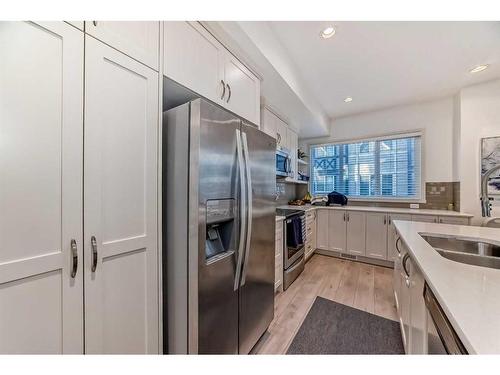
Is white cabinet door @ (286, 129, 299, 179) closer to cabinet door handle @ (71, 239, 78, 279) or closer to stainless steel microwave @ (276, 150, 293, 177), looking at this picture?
stainless steel microwave @ (276, 150, 293, 177)

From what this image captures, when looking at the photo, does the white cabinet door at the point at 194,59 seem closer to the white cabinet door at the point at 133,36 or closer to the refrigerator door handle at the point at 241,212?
the white cabinet door at the point at 133,36

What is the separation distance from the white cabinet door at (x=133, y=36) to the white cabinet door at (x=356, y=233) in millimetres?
3401

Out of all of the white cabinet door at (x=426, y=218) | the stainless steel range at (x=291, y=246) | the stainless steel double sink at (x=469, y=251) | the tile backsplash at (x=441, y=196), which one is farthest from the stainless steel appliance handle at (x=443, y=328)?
the tile backsplash at (x=441, y=196)

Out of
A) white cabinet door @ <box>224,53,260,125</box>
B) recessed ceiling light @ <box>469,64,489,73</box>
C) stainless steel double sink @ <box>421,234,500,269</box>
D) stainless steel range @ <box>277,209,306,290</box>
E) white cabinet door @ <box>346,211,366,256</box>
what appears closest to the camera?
stainless steel double sink @ <box>421,234,500,269</box>

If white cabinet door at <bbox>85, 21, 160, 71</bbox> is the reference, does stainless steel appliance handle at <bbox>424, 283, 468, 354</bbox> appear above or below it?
below

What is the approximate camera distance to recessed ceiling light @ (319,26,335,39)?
5.82 ft

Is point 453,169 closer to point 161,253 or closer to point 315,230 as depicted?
point 315,230

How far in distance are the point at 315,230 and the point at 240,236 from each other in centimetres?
277

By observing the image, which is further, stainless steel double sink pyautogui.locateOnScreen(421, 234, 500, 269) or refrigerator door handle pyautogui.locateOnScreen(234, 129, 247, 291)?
refrigerator door handle pyautogui.locateOnScreen(234, 129, 247, 291)

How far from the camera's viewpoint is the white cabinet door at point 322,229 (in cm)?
364

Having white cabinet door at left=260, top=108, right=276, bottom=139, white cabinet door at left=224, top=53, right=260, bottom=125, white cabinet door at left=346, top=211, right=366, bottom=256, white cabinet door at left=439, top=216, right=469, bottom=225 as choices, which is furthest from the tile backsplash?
white cabinet door at left=224, top=53, right=260, bottom=125

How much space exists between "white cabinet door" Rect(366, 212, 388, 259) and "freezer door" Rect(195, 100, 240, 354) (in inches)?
110

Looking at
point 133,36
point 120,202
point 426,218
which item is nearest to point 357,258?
point 426,218

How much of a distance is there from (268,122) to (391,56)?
58.3 inches
